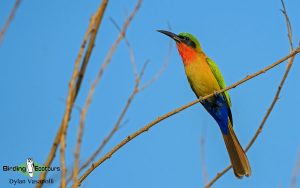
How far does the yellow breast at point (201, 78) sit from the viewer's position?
6.82 metres

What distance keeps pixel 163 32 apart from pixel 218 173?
4.35 meters

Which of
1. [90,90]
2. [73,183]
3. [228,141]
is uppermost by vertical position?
[228,141]

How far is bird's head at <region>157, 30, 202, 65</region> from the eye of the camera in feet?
23.3

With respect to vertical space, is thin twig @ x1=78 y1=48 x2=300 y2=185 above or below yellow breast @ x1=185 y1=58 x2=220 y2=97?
below

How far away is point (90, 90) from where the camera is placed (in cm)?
203

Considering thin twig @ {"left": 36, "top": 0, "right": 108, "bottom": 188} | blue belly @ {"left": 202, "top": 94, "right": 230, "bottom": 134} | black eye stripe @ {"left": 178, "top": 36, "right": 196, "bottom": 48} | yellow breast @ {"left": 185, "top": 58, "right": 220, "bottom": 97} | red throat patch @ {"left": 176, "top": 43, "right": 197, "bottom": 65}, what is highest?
black eye stripe @ {"left": 178, "top": 36, "right": 196, "bottom": 48}

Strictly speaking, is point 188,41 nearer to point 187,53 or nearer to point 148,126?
point 187,53

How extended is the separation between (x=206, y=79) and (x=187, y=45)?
2.52ft

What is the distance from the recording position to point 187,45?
7.30 m

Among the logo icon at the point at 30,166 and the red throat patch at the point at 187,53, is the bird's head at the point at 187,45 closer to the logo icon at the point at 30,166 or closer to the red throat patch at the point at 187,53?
the red throat patch at the point at 187,53

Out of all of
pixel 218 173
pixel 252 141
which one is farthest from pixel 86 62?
pixel 252 141

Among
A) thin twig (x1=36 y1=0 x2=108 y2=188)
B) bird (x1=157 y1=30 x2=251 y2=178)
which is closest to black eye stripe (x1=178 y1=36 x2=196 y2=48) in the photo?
bird (x1=157 y1=30 x2=251 y2=178)

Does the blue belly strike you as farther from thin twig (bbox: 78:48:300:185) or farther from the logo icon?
the logo icon

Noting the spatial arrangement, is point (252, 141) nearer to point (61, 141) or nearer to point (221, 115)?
point (61, 141)
